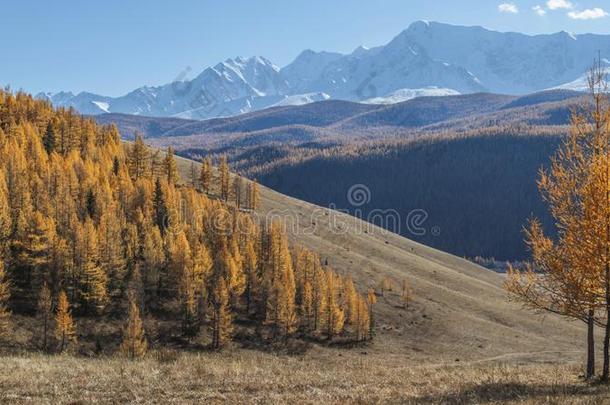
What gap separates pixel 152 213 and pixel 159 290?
2070 cm

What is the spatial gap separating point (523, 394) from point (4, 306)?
8258 centimetres

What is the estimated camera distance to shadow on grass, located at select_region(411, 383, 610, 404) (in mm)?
18047

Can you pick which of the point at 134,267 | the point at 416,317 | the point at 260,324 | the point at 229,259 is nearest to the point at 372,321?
the point at 416,317

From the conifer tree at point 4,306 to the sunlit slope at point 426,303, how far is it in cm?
6209

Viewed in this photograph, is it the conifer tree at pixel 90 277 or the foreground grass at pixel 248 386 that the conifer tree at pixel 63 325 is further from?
the foreground grass at pixel 248 386

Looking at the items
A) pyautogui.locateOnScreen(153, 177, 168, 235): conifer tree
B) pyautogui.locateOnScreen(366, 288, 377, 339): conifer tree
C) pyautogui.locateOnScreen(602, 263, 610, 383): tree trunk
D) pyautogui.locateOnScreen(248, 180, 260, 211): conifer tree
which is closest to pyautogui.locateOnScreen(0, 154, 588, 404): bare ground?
pyautogui.locateOnScreen(602, 263, 610, 383): tree trunk

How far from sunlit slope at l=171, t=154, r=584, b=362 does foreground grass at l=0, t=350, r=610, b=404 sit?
224ft

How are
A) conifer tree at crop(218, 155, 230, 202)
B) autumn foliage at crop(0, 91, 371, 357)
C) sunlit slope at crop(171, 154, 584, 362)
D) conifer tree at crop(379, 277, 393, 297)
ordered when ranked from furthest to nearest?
conifer tree at crop(218, 155, 230, 202) < conifer tree at crop(379, 277, 393, 297) < sunlit slope at crop(171, 154, 584, 362) < autumn foliage at crop(0, 91, 371, 357)

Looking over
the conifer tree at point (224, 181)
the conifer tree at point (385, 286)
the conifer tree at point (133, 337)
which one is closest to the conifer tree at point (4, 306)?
the conifer tree at point (133, 337)

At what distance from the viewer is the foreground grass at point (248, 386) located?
1823cm

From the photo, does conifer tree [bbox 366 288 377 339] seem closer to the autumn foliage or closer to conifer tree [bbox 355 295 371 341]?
the autumn foliage

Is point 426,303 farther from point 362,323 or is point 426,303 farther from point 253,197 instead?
point 253,197

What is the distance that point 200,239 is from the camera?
367 feet

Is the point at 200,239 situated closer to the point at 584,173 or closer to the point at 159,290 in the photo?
the point at 159,290
